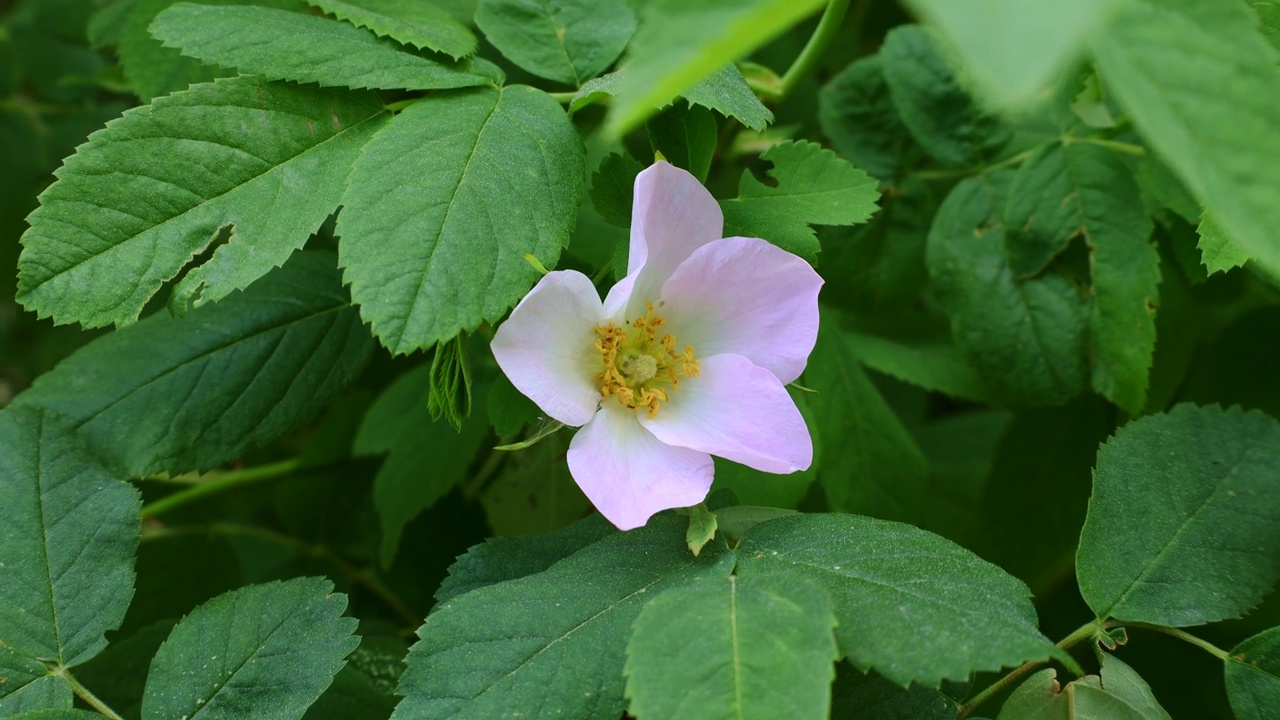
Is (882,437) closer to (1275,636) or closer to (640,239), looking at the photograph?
(1275,636)

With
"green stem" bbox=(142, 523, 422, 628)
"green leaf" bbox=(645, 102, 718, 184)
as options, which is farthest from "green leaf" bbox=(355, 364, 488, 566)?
"green leaf" bbox=(645, 102, 718, 184)

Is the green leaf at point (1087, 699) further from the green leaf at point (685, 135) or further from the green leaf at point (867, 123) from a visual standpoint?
the green leaf at point (867, 123)

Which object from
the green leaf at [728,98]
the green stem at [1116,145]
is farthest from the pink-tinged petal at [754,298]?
the green stem at [1116,145]

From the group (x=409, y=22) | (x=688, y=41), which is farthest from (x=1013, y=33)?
(x=409, y=22)

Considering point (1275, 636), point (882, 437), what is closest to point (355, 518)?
point (882, 437)

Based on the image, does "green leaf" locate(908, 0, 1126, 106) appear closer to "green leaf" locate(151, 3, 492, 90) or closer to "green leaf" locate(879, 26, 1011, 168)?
"green leaf" locate(151, 3, 492, 90)
